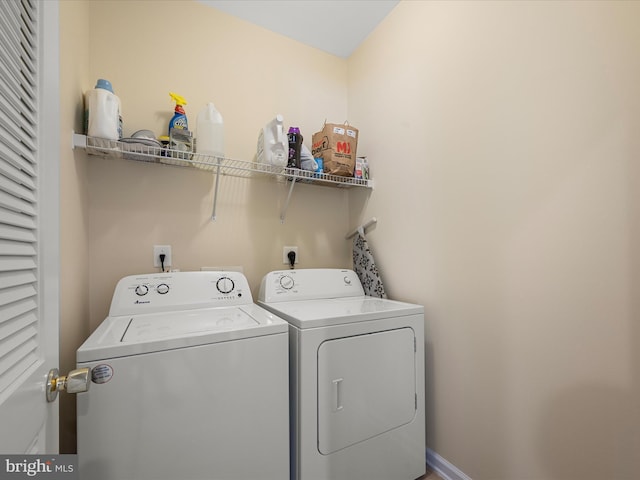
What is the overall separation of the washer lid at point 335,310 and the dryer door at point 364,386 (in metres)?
0.09

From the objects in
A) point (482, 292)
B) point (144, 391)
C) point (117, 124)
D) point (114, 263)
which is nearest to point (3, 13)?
point (117, 124)

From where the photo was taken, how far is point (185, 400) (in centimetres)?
98

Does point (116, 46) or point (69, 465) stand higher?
point (116, 46)

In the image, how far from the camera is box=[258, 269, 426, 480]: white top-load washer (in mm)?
1201

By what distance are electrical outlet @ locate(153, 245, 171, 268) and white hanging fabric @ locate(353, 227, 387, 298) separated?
1202 millimetres

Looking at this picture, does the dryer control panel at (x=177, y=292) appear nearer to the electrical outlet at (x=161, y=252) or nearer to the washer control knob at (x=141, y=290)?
the washer control knob at (x=141, y=290)

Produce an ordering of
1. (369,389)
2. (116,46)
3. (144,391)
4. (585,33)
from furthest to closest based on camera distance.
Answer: (116,46)
(369,389)
(585,33)
(144,391)

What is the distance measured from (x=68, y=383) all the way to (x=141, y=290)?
0.77 metres

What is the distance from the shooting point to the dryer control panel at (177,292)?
136cm

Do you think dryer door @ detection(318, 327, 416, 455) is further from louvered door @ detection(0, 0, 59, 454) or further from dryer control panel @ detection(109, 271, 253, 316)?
louvered door @ detection(0, 0, 59, 454)

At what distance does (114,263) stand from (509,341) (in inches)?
77.4

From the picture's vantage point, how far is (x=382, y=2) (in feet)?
6.02

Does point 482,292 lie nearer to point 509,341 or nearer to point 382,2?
point 509,341

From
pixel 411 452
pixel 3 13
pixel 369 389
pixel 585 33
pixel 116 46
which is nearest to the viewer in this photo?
pixel 3 13
